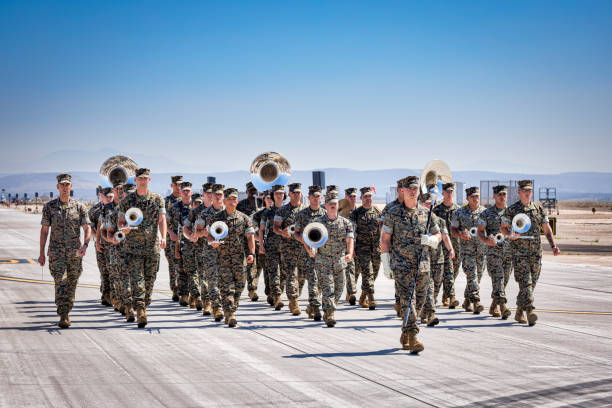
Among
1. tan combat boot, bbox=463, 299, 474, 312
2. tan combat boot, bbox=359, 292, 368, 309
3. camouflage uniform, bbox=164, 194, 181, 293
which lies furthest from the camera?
camouflage uniform, bbox=164, 194, 181, 293

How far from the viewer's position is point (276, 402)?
21.3ft

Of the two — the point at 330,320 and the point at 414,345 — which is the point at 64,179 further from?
the point at 414,345

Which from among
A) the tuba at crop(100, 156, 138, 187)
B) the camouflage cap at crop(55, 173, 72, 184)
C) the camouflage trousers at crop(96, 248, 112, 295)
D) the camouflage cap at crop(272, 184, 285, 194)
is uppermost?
the tuba at crop(100, 156, 138, 187)

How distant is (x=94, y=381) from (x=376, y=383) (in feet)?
9.94

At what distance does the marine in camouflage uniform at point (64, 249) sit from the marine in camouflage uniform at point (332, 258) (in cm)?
364

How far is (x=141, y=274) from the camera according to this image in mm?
10297

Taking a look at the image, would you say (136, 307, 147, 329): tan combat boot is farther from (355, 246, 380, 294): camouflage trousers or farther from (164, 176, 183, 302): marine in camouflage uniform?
(355, 246, 380, 294): camouflage trousers

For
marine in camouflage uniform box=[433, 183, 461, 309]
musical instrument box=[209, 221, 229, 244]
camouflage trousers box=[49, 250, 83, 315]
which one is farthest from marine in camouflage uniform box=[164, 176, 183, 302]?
marine in camouflage uniform box=[433, 183, 461, 309]

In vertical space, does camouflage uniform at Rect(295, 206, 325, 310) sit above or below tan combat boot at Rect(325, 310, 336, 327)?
above

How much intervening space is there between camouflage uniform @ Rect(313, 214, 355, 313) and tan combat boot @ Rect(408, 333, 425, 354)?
2079mm

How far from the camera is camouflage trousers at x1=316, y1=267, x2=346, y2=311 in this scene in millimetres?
10414

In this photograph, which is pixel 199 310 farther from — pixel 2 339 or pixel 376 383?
pixel 376 383

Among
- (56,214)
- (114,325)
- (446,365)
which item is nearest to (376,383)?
(446,365)

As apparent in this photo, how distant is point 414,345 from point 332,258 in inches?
95.6
